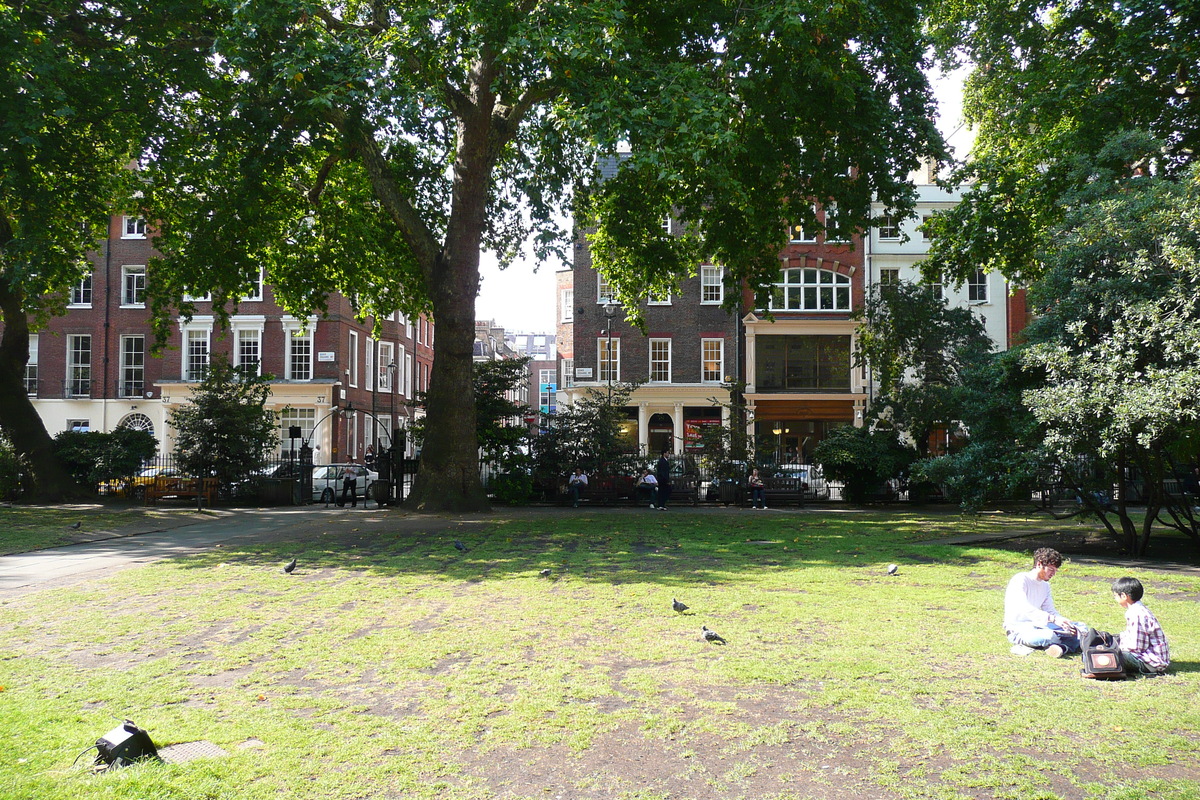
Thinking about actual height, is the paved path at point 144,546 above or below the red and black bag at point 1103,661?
below

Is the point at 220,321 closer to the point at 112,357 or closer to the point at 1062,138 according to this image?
the point at 1062,138

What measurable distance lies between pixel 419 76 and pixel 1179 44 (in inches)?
574

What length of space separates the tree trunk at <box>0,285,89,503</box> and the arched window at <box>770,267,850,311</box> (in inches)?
1168

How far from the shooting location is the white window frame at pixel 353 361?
44.5m

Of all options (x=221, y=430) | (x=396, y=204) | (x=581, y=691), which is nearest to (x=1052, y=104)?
(x=396, y=204)

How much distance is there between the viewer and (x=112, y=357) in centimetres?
4353

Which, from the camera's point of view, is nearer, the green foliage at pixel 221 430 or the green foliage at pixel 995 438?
the green foliage at pixel 995 438

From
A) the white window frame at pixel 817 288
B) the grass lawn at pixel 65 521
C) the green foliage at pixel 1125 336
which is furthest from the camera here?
the white window frame at pixel 817 288

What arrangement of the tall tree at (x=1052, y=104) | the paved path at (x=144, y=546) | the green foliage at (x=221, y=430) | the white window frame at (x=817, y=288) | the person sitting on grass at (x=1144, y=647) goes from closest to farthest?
1. the person sitting on grass at (x=1144, y=647)
2. the paved path at (x=144, y=546)
3. the tall tree at (x=1052, y=104)
4. the green foliage at (x=221, y=430)
5. the white window frame at (x=817, y=288)

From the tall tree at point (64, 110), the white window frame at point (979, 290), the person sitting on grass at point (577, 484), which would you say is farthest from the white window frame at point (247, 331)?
the white window frame at point (979, 290)

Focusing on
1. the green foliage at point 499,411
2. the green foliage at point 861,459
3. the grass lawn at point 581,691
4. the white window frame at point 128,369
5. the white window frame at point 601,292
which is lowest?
the grass lawn at point 581,691

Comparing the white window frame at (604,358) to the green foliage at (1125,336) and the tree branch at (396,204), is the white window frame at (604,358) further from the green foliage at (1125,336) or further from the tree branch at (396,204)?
the green foliage at (1125,336)

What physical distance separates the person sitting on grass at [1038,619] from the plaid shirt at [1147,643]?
1.44 feet

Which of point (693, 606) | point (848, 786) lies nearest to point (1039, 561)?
point (693, 606)
